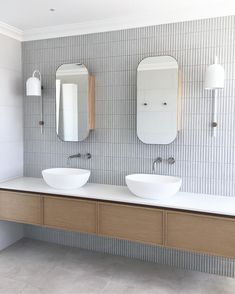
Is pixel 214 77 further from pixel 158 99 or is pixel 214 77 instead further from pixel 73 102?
pixel 73 102

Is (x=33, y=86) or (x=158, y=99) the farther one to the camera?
(x=33, y=86)

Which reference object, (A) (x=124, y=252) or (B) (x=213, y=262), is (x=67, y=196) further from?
(B) (x=213, y=262)

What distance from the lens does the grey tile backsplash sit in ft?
9.05

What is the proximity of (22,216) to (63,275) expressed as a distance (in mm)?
740

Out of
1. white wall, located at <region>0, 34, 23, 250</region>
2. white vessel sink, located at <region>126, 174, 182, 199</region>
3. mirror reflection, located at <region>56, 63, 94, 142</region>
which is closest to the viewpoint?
white vessel sink, located at <region>126, 174, 182, 199</region>

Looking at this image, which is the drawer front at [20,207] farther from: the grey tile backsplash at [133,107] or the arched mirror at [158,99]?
the arched mirror at [158,99]

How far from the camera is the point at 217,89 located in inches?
108

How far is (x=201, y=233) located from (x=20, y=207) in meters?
1.83

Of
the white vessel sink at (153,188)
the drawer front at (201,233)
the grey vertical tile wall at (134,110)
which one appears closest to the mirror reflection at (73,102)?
the grey vertical tile wall at (134,110)

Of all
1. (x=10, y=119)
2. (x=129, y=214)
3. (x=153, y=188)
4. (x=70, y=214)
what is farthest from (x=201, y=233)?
(x=10, y=119)

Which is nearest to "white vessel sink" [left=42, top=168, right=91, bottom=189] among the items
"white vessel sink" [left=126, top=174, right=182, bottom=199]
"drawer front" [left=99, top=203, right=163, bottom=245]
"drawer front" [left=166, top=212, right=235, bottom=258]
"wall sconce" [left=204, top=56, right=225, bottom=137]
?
"drawer front" [left=99, top=203, right=163, bottom=245]

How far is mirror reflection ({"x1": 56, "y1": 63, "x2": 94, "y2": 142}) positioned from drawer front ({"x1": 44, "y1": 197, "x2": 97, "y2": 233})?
2.51 ft

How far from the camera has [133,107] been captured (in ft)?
10.1

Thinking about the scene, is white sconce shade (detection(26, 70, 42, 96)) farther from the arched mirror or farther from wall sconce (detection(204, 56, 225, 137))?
wall sconce (detection(204, 56, 225, 137))
